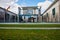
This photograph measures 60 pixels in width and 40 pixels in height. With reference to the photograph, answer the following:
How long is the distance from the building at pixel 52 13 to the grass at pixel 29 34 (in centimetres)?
37

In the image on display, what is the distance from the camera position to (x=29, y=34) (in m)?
3.54

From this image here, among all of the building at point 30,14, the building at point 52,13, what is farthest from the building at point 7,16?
the building at point 52,13

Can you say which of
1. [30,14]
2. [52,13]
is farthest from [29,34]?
[52,13]

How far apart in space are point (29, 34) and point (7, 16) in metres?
0.88

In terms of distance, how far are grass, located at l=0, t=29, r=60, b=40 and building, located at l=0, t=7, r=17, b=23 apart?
352mm

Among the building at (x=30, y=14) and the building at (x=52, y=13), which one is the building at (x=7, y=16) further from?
the building at (x=52, y=13)

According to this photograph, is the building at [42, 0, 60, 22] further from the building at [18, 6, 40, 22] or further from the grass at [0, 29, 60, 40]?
the grass at [0, 29, 60, 40]

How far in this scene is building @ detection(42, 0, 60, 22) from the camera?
3803 millimetres

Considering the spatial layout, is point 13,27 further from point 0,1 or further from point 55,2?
point 55,2

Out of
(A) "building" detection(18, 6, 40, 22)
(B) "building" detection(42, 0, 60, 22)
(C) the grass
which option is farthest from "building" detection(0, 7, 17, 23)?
(B) "building" detection(42, 0, 60, 22)

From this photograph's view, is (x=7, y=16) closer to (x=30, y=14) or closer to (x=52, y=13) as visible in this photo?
(x=30, y=14)

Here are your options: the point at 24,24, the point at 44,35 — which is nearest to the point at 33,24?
the point at 24,24

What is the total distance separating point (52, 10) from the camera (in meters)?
3.87

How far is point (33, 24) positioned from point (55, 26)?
57cm
